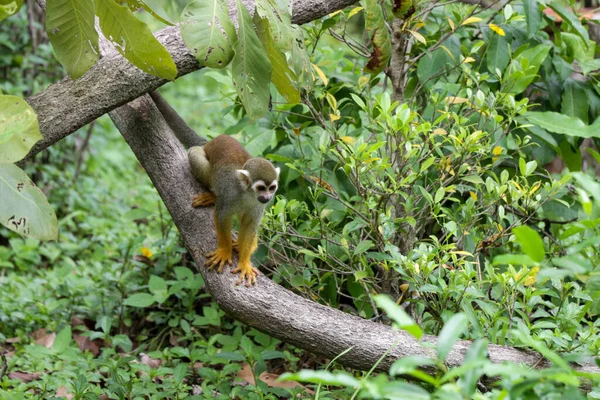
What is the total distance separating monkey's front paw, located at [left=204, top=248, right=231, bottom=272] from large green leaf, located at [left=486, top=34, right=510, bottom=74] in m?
1.75

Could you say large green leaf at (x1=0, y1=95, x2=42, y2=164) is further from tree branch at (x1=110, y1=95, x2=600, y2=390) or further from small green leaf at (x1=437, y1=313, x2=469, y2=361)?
small green leaf at (x1=437, y1=313, x2=469, y2=361)

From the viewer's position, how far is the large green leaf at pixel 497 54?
3656 millimetres

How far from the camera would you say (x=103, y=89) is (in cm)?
302

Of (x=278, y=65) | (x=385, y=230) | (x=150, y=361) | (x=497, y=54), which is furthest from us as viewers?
(x=150, y=361)

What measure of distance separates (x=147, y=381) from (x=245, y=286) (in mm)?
809

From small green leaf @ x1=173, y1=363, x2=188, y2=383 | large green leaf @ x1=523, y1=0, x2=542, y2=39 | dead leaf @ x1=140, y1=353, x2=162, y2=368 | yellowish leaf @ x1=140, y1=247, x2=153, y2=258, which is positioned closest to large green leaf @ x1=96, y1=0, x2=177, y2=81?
small green leaf @ x1=173, y1=363, x2=188, y2=383

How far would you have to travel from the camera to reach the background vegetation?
2822 mm

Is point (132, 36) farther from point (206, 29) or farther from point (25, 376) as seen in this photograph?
point (25, 376)

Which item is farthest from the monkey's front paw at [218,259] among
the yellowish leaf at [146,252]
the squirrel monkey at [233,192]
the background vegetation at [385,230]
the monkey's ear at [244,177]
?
the yellowish leaf at [146,252]

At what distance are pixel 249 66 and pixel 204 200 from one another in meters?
1.39

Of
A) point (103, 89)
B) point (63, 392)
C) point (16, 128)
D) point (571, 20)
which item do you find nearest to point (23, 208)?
point (16, 128)

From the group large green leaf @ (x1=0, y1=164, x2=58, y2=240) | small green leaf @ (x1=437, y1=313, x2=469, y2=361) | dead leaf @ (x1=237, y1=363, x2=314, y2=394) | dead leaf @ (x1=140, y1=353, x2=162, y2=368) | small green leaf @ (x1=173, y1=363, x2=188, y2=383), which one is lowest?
dead leaf @ (x1=237, y1=363, x2=314, y2=394)

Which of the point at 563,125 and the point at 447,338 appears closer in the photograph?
the point at 447,338

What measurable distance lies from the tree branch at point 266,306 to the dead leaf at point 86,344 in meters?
1.26
